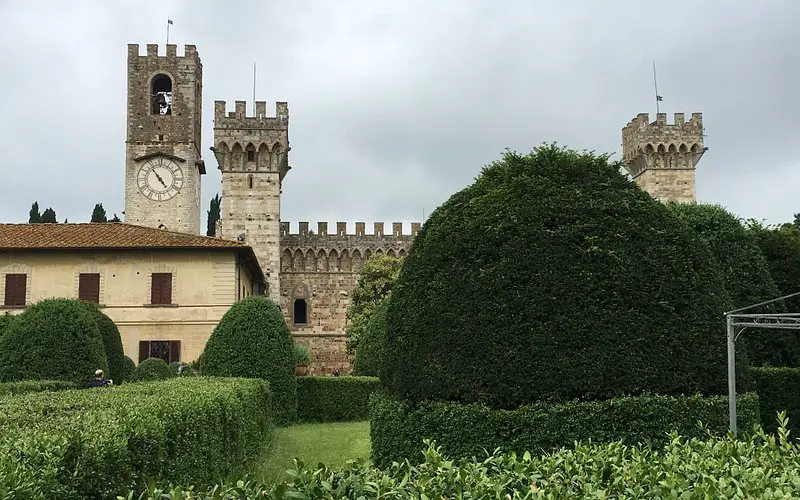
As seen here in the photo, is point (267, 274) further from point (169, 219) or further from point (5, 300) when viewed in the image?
point (5, 300)

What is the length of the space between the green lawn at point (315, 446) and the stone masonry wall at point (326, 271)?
27.9m

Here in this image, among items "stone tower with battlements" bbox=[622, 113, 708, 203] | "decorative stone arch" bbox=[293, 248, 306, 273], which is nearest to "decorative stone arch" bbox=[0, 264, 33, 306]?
"decorative stone arch" bbox=[293, 248, 306, 273]

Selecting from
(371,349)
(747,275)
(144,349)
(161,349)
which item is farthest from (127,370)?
(747,275)

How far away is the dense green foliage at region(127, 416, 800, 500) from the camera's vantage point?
166 inches

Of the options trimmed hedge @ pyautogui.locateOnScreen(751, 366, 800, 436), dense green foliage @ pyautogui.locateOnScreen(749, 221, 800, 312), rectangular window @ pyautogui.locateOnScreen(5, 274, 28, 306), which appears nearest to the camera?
trimmed hedge @ pyautogui.locateOnScreen(751, 366, 800, 436)

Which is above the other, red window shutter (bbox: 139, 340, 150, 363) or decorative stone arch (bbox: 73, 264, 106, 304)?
decorative stone arch (bbox: 73, 264, 106, 304)

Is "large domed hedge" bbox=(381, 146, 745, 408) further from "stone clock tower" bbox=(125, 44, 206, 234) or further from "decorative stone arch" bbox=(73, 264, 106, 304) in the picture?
"stone clock tower" bbox=(125, 44, 206, 234)

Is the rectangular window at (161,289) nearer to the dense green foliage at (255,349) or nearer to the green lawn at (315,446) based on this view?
the dense green foliage at (255,349)

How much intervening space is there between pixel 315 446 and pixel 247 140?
3298 cm

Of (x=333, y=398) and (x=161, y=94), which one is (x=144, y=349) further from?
(x=161, y=94)

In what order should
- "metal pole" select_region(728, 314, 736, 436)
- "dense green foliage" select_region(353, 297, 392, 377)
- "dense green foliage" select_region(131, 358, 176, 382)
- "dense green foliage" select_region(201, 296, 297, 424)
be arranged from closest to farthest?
"metal pole" select_region(728, 314, 736, 436) → "dense green foliage" select_region(201, 296, 297, 424) → "dense green foliage" select_region(131, 358, 176, 382) → "dense green foliage" select_region(353, 297, 392, 377)

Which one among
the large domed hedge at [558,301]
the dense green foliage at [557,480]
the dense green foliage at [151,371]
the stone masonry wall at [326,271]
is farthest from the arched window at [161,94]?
the dense green foliage at [557,480]

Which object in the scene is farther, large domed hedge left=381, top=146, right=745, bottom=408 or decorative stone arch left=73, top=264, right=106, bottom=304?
decorative stone arch left=73, top=264, right=106, bottom=304

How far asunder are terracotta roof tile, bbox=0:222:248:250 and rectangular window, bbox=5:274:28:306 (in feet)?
3.83
